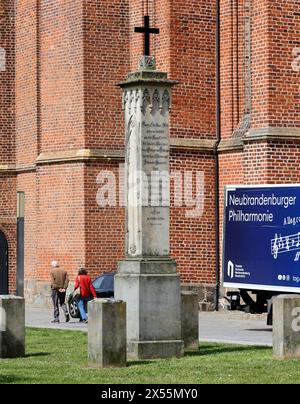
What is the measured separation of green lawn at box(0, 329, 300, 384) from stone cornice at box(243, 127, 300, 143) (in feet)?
28.0

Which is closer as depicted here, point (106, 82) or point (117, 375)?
point (117, 375)

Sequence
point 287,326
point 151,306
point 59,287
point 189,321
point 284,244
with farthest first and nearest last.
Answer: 1. point 59,287
2. point 284,244
3. point 189,321
4. point 151,306
5. point 287,326

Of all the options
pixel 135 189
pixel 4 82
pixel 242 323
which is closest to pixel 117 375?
pixel 135 189

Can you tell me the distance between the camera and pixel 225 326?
26.7 m

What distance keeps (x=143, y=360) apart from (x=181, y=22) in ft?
49.8

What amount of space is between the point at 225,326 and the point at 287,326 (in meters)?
8.83

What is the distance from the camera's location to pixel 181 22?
3219 cm

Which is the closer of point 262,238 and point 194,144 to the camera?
point 262,238

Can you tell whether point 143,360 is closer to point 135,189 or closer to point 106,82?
point 135,189

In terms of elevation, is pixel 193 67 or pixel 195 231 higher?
pixel 193 67

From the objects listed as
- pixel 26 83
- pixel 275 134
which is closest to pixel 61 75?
pixel 26 83

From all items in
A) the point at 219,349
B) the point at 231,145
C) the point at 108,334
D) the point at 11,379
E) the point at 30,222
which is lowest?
the point at 11,379

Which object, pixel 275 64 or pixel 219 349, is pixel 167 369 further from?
pixel 275 64

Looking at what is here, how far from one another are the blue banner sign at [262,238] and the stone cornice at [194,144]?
5.61 metres
